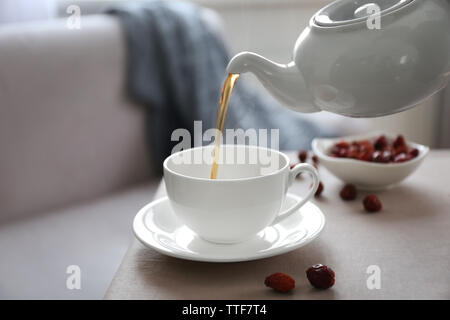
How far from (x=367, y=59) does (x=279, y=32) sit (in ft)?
5.86

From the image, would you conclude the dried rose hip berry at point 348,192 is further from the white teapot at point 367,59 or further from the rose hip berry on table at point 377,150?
the white teapot at point 367,59

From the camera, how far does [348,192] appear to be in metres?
0.81

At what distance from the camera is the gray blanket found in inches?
63.2

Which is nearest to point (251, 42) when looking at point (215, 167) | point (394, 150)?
point (394, 150)

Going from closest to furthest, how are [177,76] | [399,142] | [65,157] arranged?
[399,142] < [65,157] < [177,76]

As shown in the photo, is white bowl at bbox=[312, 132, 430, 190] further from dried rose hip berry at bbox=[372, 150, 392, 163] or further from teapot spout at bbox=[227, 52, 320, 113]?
teapot spout at bbox=[227, 52, 320, 113]

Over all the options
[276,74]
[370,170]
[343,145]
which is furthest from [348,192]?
[276,74]

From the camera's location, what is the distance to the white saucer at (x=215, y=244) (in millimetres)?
573

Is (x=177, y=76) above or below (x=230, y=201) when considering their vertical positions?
below

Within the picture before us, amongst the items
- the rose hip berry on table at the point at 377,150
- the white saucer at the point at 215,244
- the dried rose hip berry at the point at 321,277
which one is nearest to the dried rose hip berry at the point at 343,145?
the rose hip berry on table at the point at 377,150

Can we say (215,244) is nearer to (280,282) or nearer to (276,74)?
(280,282)

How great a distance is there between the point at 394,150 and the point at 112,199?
32.9 inches
